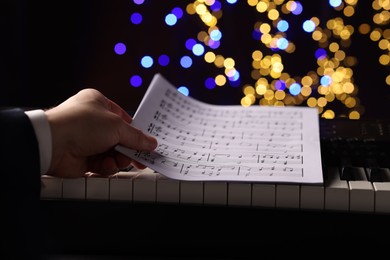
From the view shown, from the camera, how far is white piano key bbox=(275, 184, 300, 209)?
95 cm

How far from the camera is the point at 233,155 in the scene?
1.05 m

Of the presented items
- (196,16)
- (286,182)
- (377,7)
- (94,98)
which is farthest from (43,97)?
(286,182)

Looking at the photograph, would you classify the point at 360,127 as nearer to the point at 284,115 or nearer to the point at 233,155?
the point at 284,115

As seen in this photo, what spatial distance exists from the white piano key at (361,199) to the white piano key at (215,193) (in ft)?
0.61

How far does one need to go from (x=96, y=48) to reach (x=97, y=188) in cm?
84

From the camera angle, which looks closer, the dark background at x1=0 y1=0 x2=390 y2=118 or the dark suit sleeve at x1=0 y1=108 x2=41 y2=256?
the dark suit sleeve at x1=0 y1=108 x2=41 y2=256

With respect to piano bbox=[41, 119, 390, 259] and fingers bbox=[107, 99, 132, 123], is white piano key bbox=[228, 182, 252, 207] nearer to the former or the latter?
piano bbox=[41, 119, 390, 259]

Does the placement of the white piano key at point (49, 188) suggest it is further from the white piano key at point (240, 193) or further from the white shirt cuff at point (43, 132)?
the white piano key at point (240, 193)

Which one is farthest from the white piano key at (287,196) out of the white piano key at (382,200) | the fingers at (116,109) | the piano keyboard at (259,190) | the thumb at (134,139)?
the fingers at (116,109)

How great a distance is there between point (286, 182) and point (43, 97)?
3.41 ft

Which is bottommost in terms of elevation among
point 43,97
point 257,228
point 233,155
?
point 257,228

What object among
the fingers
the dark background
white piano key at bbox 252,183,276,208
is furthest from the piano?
the dark background

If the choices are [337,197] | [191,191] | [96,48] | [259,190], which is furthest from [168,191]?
[96,48]

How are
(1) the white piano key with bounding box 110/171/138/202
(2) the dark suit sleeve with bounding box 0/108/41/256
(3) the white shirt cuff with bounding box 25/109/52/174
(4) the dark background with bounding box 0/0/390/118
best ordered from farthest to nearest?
(4) the dark background with bounding box 0/0/390/118 → (1) the white piano key with bounding box 110/171/138/202 → (3) the white shirt cuff with bounding box 25/109/52/174 → (2) the dark suit sleeve with bounding box 0/108/41/256
